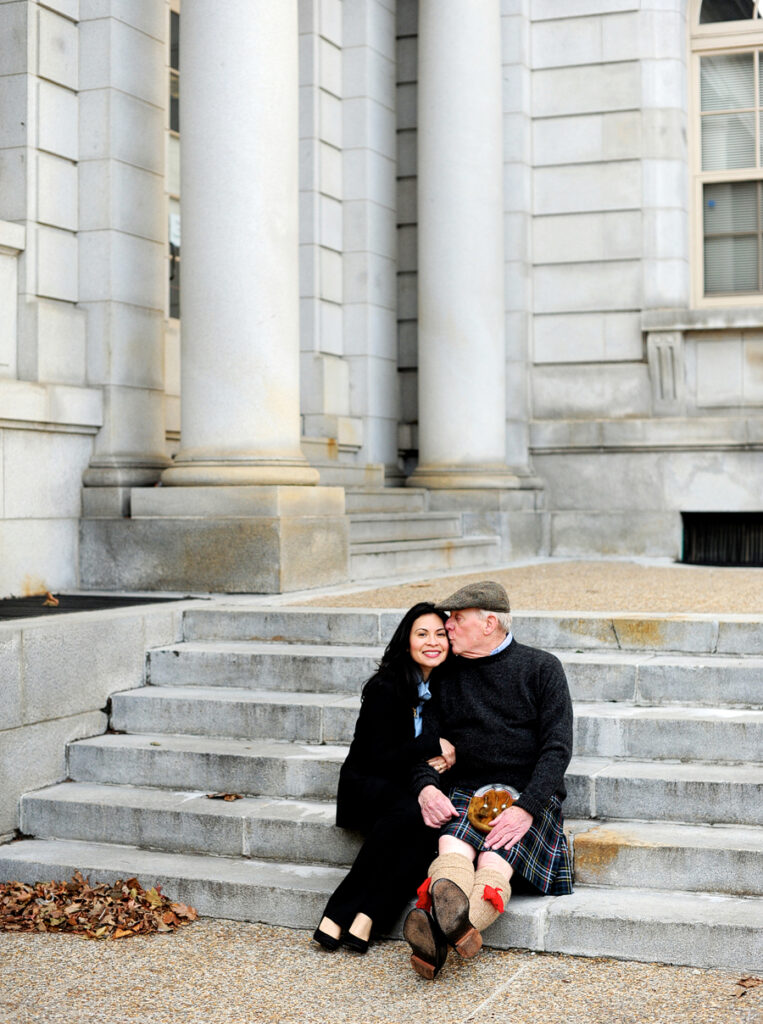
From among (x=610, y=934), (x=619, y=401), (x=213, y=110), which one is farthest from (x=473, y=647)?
(x=619, y=401)

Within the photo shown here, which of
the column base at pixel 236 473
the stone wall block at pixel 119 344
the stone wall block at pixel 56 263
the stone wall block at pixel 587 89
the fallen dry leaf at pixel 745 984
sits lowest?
the fallen dry leaf at pixel 745 984

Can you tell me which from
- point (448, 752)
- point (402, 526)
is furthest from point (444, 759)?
point (402, 526)

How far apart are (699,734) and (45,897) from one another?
3004 mm

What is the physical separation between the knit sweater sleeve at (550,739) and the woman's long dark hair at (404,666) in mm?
509

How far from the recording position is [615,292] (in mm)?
14391

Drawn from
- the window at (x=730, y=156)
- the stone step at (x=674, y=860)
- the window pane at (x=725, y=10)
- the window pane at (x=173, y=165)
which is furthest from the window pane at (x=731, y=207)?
the stone step at (x=674, y=860)

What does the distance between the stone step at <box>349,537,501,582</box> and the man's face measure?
4.83 metres

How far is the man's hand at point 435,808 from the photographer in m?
5.59

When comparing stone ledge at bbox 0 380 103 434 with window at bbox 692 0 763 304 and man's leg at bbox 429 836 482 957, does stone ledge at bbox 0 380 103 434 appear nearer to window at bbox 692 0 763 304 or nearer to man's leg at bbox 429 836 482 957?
man's leg at bbox 429 836 482 957

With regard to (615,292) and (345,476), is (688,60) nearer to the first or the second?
(615,292)

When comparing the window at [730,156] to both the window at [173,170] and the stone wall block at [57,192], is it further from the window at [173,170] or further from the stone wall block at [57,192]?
the stone wall block at [57,192]

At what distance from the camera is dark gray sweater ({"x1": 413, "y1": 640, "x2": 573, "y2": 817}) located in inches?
223

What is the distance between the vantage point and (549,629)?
7727 mm

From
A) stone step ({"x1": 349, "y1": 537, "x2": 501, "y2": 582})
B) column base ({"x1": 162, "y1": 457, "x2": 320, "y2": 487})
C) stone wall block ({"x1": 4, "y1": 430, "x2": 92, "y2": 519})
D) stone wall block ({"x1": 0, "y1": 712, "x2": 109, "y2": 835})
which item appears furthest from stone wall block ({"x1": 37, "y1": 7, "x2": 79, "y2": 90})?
stone wall block ({"x1": 0, "y1": 712, "x2": 109, "y2": 835})
